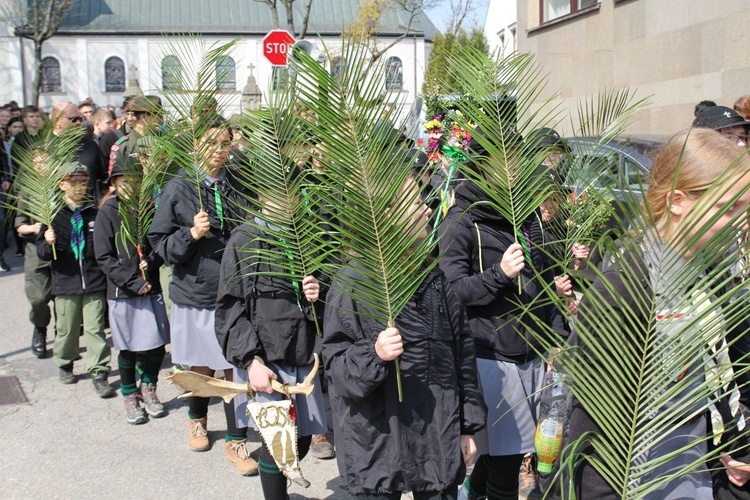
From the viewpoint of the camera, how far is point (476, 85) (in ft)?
10.7

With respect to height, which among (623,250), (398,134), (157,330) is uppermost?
(398,134)

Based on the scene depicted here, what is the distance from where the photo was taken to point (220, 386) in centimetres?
359

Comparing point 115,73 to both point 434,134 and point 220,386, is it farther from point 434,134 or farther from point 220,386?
point 220,386

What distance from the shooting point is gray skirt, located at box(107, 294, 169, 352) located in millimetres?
5723

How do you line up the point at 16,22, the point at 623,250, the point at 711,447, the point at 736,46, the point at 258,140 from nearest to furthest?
the point at 623,250 < the point at 711,447 < the point at 258,140 < the point at 736,46 < the point at 16,22

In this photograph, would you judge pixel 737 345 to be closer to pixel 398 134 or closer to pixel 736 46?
pixel 398 134

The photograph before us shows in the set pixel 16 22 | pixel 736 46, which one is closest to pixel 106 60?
pixel 16 22

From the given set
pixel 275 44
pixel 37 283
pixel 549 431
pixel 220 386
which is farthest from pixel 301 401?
pixel 275 44

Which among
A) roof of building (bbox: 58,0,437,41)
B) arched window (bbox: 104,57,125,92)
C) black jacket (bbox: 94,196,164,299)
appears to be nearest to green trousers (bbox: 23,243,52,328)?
black jacket (bbox: 94,196,164,299)

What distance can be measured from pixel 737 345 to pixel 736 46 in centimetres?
1135

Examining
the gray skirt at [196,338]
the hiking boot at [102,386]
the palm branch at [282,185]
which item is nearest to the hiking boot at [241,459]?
the gray skirt at [196,338]

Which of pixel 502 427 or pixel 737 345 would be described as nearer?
pixel 737 345

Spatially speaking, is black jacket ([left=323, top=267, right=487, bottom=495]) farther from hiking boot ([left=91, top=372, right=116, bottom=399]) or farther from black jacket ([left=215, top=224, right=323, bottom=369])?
hiking boot ([left=91, top=372, right=116, bottom=399])

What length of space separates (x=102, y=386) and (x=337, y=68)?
15.0 ft
